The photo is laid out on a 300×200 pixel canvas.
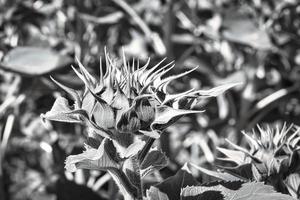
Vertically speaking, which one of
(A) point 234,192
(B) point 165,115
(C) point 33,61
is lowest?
(A) point 234,192

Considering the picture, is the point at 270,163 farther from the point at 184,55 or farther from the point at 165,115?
the point at 184,55

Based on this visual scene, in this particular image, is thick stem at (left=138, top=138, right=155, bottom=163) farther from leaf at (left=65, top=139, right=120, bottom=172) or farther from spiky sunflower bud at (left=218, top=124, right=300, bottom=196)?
spiky sunflower bud at (left=218, top=124, right=300, bottom=196)

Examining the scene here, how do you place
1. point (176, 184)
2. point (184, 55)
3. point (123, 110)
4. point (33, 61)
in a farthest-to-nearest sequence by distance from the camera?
point (184, 55)
point (33, 61)
point (176, 184)
point (123, 110)

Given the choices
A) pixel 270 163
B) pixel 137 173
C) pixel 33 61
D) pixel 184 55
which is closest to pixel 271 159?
pixel 270 163

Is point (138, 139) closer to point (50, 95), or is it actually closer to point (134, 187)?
point (134, 187)

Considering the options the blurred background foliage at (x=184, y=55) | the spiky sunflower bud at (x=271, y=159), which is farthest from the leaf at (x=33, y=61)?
the spiky sunflower bud at (x=271, y=159)

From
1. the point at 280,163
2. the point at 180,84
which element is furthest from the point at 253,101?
the point at 280,163

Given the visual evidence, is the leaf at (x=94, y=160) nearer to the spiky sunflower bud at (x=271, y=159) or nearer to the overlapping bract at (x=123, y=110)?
the overlapping bract at (x=123, y=110)
